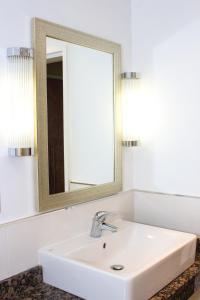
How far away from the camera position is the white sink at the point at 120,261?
4.19 feet

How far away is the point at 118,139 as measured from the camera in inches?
77.9

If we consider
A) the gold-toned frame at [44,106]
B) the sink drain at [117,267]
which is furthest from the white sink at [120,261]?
the gold-toned frame at [44,106]

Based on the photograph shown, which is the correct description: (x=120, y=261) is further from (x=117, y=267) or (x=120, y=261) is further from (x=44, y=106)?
(x=44, y=106)

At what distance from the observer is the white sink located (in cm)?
128

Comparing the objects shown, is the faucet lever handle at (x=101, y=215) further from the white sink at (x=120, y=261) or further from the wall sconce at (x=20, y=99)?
the wall sconce at (x=20, y=99)

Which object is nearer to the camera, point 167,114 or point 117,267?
point 117,267

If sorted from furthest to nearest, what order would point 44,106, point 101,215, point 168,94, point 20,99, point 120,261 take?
point 168,94, point 101,215, point 120,261, point 44,106, point 20,99

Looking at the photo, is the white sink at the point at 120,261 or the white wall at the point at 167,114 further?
the white wall at the point at 167,114

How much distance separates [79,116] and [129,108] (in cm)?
34

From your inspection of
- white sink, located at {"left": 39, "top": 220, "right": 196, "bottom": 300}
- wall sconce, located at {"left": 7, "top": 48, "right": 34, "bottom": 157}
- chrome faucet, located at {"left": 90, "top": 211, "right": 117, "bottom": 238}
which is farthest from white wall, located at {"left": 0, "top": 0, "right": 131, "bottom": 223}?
chrome faucet, located at {"left": 90, "top": 211, "right": 117, "bottom": 238}

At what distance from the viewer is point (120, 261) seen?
65.3 inches

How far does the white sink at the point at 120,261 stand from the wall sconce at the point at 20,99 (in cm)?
48

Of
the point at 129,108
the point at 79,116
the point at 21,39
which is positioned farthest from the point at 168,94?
the point at 21,39

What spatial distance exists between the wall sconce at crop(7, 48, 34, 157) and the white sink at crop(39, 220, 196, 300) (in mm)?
482
